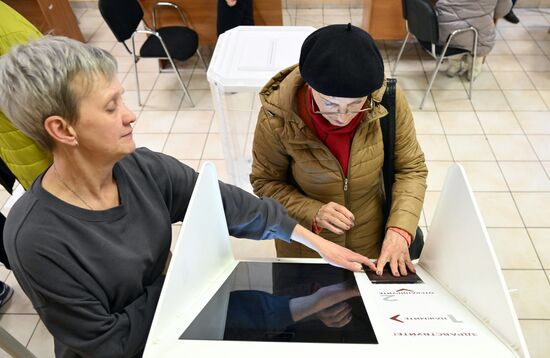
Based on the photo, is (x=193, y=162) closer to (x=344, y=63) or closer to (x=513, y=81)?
(x=344, y=63)

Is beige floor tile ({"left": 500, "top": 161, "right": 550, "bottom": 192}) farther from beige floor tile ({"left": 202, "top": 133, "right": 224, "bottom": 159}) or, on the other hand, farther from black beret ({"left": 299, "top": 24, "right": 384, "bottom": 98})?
black beret ({"left": 299, "top": 24, "right": 384, "bottom": 98})

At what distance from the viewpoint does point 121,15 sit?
2.90m

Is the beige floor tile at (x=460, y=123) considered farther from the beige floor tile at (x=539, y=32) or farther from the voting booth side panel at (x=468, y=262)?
the voting booth side panel at (x=468, y=262)

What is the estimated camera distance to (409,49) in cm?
403

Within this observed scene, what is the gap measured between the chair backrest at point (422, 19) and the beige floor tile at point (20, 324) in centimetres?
306

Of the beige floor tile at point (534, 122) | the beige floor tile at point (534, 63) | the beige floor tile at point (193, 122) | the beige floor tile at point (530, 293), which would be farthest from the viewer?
the beige floor tile at point (534, 63)

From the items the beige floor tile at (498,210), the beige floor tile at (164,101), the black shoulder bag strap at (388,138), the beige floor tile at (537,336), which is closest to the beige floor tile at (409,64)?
the beige floor tile at (498,210)

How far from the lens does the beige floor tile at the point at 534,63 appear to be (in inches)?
143

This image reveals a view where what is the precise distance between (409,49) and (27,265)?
13.2 ft

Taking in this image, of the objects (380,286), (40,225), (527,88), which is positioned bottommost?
(527,88)

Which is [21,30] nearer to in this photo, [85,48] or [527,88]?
[85,48]

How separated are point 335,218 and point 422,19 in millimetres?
2332

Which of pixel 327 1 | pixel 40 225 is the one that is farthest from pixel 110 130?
pixel 327 1

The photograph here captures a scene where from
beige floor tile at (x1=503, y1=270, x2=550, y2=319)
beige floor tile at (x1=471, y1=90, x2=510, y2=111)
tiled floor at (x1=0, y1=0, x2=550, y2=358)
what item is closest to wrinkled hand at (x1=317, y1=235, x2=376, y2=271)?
tiled floor at (x1=0, y1=0, x2=550, y2=358)
